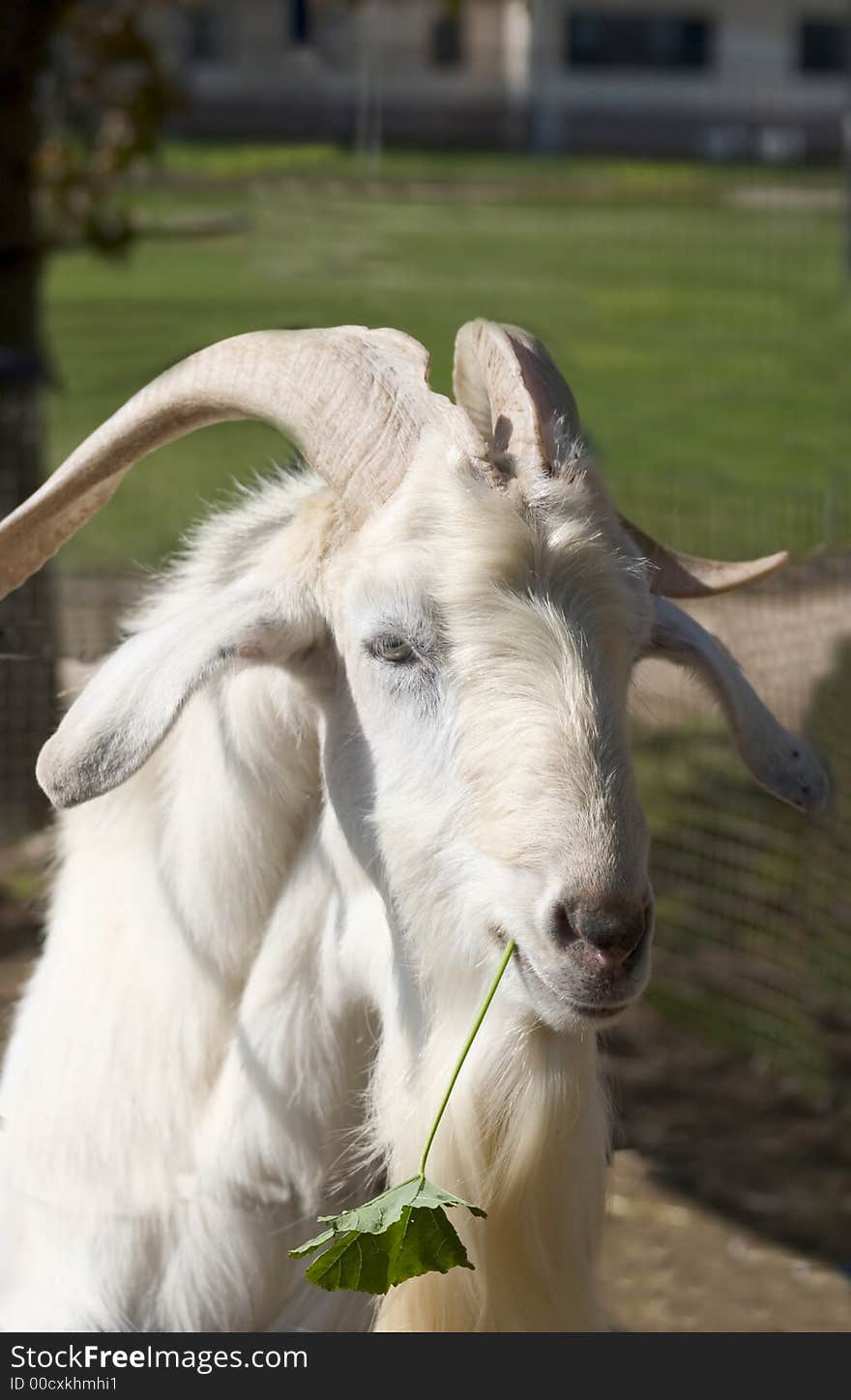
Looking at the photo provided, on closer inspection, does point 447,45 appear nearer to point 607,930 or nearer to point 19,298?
point 19,298

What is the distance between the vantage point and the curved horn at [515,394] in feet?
7.62

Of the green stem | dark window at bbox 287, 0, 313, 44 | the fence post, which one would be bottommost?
the fence post

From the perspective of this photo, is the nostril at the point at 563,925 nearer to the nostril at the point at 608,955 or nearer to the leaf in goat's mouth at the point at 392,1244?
the nostril at the point at 608,955

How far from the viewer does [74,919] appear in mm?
2883

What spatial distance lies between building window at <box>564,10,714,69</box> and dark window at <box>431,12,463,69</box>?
391cm

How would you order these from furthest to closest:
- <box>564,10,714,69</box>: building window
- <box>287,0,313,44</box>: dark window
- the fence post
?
<box>564,10,714,69</box>: building window < <box>287,0,313,44</box>: dark window < the fence post

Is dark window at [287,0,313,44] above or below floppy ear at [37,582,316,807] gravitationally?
above

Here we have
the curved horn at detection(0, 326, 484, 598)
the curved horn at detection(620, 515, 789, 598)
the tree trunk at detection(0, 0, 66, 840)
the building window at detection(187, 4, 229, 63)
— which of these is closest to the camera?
the curved horn at detection(0, 326, 484, 598)

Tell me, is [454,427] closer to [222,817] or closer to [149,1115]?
[222,817]

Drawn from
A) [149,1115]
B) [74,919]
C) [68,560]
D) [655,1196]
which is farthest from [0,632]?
[68,560]

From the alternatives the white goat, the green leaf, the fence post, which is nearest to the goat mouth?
the white goat

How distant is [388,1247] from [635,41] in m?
17.2

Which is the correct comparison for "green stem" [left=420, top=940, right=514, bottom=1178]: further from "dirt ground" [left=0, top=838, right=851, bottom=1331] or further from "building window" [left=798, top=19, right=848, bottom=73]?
"building window" [left=798, top=19, right=848, bottom=73]

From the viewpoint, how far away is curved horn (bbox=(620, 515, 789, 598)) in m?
2.84
